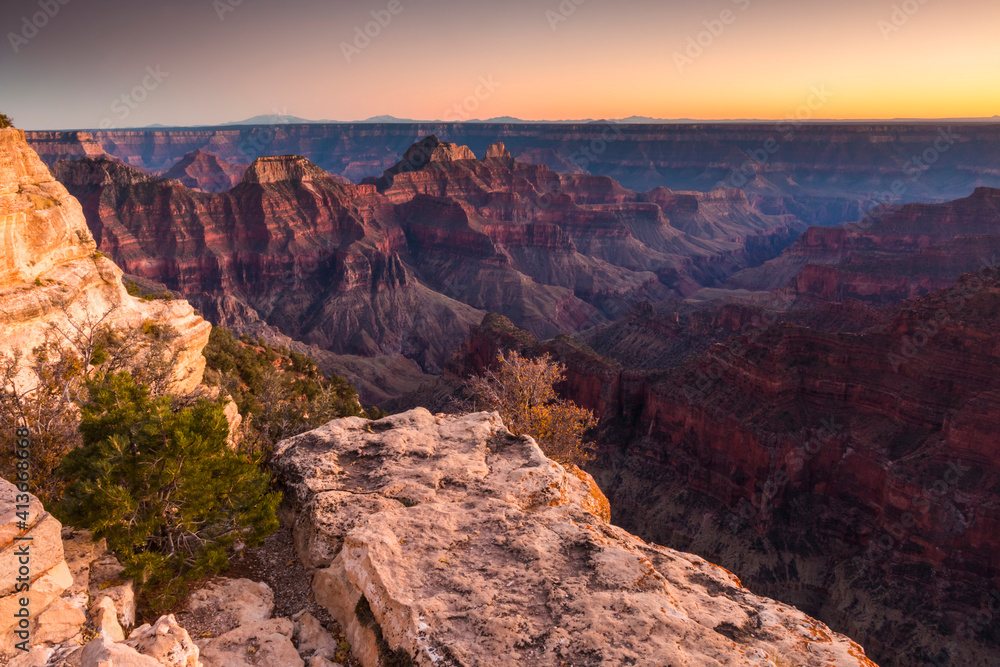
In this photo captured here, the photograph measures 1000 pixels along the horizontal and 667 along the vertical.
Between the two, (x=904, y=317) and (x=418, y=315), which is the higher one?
(x=904, y=317)

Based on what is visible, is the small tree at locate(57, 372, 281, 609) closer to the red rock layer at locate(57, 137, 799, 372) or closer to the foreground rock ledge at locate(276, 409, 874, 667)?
the foreground rock ledge at locate(276, 409, 874, 667)

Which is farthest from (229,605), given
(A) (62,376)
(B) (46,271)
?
(B) (46,271)

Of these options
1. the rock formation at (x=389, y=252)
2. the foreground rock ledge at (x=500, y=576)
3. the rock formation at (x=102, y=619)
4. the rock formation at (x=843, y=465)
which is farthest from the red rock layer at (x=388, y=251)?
the rock formation at (x=102, y=619)

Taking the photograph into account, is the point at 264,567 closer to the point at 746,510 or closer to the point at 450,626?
the point at 450,626

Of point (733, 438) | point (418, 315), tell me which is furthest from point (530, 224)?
point (733, 438)
